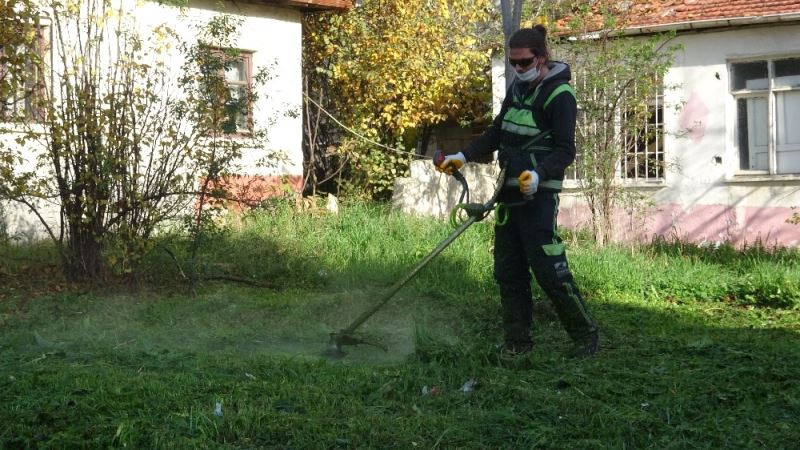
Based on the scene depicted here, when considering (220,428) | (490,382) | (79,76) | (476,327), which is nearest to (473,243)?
(476,327)

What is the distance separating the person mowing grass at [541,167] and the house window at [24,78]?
13.1 feet

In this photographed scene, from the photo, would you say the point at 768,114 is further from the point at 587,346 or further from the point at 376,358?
the point at 376,358

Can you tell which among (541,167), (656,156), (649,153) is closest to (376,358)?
(541,167)

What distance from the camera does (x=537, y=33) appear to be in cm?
610

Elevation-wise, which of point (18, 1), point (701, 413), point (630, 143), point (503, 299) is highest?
point (18, 1)

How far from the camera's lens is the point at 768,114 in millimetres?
13508

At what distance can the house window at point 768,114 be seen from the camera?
13414 millimetres

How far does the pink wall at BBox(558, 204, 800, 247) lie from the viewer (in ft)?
43.3

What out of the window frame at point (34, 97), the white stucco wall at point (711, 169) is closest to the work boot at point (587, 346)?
the window frame at point (34, 97)

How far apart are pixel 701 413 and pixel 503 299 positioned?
2.06 metres

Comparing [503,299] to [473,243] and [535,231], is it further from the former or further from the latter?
[473,243]

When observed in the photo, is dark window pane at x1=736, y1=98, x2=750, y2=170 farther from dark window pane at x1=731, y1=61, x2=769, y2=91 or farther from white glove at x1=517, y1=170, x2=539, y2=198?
white glove at x1=517, y1=170, x2=539, y2=198

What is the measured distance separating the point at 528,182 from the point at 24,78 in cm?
470

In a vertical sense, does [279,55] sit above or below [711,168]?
above
